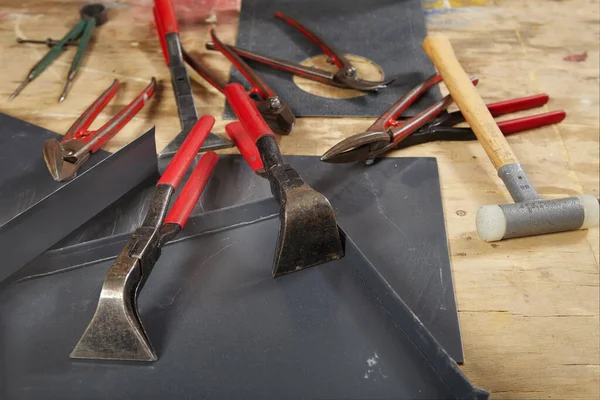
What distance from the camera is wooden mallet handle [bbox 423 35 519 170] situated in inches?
53.2

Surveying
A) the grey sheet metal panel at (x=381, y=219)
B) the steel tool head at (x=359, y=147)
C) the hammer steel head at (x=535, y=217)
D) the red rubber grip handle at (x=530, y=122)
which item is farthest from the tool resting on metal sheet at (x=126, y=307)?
the red rubber grip handle at (x=530, y=122)

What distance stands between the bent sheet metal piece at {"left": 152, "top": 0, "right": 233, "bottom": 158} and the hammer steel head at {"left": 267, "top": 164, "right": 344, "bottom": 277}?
0.29 meters

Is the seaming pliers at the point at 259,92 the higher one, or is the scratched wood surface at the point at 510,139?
the seaming pliers at the point at 259,92

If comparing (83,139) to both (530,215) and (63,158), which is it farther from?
(530,215)

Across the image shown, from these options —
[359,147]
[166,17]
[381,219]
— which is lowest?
[381,219]

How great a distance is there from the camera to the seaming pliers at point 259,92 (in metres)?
1.47

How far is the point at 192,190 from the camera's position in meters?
1.22

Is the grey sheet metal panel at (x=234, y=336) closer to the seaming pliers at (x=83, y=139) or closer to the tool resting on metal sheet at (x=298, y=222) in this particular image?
the tool resting on metal sheet at (x=298, y=222)

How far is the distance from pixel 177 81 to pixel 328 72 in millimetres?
386

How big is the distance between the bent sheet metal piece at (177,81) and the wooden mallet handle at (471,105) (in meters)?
0.53

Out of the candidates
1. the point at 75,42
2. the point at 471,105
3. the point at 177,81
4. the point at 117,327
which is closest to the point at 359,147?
the point at 471,105

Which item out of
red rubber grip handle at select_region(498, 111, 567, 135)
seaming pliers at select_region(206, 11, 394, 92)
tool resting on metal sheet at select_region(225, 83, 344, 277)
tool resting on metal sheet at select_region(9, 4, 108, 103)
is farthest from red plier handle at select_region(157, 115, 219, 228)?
red rubber grip handle at select_region(498, 111, 567, 135)

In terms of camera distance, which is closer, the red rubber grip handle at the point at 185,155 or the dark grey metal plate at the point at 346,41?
the red rubber grip handle at the point at 185,155

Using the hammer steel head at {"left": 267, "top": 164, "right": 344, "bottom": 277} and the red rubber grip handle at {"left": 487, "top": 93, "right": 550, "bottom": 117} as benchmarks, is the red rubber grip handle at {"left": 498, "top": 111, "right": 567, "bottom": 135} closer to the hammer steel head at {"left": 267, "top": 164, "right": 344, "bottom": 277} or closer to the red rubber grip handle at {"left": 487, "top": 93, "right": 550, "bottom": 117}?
the red rubber grip handle at {"left": 487, "top": 93, "right": 550, "bottom": 117}
